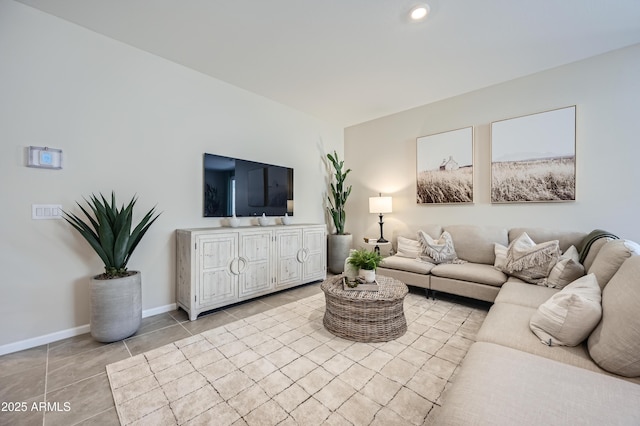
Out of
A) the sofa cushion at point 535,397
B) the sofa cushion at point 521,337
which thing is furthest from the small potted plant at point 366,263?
the sofa cushion at point 535,397

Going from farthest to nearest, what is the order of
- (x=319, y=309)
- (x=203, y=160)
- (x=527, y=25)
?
1. (x=203, y=160)
2. (x=319, y=309)
3. (x=527, y=25)

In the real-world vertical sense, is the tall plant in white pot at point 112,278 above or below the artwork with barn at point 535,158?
below

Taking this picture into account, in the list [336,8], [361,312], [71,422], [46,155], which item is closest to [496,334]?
[361,312]

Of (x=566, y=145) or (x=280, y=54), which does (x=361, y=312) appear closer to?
(x=280, y=54)

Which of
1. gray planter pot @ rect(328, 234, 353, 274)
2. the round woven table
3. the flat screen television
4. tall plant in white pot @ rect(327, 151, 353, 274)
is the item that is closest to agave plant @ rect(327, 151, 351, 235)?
tall plant in white pot @ rect(327, 151, 353, 274)

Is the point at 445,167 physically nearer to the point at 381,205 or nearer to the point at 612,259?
the point at 381,205

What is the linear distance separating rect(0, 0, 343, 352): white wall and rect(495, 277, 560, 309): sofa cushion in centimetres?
318

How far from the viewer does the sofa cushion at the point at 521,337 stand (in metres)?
1.25

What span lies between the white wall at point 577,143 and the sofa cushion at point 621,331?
2011 millimetres

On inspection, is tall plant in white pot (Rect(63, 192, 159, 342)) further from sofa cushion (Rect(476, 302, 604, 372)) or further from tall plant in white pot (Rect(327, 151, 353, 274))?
tall plant in white pot (Rect(327, 151, 353, 274))

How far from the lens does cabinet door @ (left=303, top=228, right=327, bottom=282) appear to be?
3.71 metres

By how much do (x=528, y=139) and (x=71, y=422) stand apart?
186 inches

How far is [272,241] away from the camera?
10.8 feet

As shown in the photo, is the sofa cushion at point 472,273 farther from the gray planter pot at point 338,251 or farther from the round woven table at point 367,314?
the gray planter pot at point 338,251
